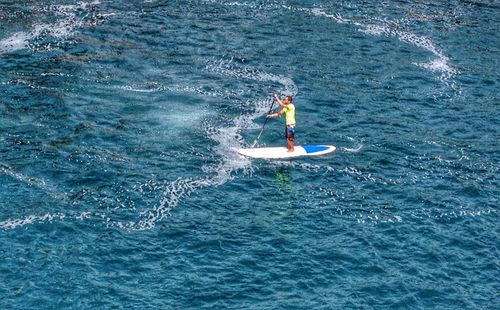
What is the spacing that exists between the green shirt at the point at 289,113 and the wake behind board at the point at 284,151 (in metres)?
1.94

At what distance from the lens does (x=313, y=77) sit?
2768 inches

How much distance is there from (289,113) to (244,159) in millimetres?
4616

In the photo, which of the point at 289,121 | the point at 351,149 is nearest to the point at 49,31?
the point at 289,121

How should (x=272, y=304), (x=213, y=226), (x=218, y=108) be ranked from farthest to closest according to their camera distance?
1. (x=218, y=108)
2. (x=213, y=226)
3. (x=272, y=304)

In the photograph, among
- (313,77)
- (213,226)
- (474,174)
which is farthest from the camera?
(313,77)

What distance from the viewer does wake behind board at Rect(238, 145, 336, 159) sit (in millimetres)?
57531

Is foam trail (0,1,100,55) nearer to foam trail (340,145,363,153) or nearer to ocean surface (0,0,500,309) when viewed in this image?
ocean surface (0,0,500,309)

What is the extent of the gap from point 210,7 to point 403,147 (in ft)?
105

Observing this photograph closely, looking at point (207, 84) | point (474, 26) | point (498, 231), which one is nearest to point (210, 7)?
point (207, 84)

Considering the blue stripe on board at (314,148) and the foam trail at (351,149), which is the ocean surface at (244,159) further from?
the blue stripe on board at (314,148)

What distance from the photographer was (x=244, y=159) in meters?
57.2

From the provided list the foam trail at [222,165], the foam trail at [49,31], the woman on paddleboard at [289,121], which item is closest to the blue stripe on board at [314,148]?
the woman on paddleboard at [289,121]

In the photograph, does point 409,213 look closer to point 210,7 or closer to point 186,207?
point 186,207

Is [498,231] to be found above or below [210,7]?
below
